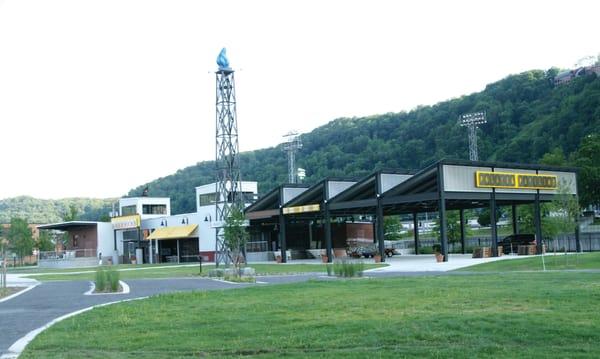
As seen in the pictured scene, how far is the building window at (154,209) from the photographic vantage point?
85.9m

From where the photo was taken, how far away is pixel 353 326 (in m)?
12.0

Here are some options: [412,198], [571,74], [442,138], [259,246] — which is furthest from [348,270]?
[571,74]

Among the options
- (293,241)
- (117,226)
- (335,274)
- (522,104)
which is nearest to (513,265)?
(335,274)

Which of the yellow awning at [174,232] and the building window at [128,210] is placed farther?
the building window at [128,210]

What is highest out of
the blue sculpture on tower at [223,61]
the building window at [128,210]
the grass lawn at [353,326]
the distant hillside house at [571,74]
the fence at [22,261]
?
the distant hillside house at [571,74]

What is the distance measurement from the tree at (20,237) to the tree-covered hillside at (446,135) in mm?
48117

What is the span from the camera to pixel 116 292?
2525cm

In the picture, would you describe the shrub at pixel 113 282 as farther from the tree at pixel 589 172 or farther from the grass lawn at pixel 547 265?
the tree at pixel 589 172

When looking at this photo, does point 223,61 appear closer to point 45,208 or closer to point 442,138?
point 442,138

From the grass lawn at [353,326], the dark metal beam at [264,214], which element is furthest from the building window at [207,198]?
the grass lawn at [353,326]

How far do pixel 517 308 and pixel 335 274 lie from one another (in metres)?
16.4

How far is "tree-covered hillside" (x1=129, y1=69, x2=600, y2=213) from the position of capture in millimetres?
92250

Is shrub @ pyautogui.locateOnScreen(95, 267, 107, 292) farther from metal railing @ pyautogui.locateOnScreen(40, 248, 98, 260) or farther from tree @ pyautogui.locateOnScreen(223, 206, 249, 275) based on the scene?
metal railing @ pyautogui.locateOnScreen(40, 248, 98, 260)

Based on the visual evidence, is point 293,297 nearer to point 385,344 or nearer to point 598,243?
point 385,344
